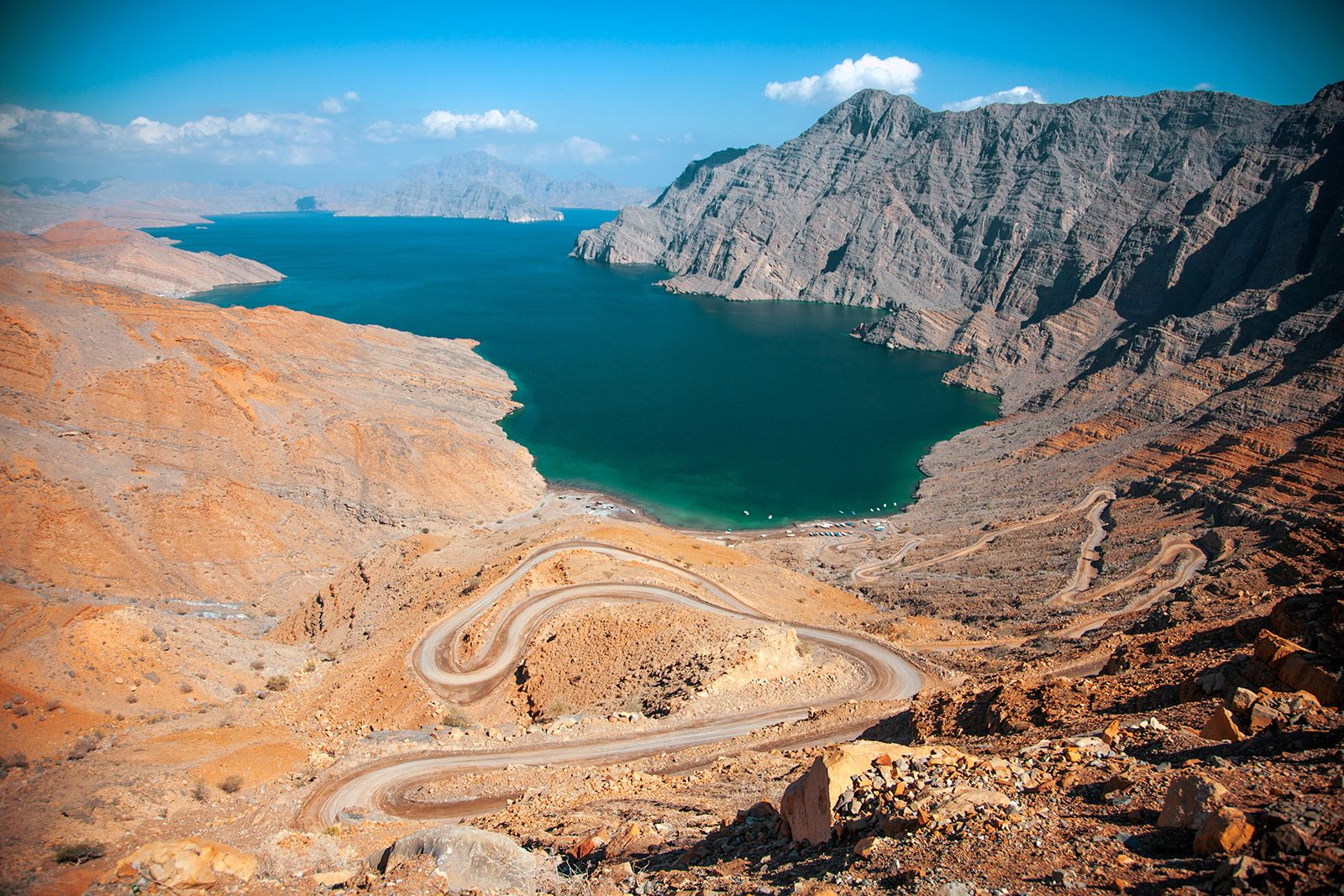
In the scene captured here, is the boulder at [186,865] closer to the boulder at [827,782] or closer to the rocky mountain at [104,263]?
the boulder at [827,782]

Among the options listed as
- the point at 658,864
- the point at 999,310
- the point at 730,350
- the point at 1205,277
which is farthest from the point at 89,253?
the point at 1205,277

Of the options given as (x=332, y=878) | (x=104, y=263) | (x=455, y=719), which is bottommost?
(x=455, y=719)

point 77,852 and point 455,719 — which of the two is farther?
point 455,719

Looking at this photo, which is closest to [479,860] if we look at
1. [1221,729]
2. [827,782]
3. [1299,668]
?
[827,782]

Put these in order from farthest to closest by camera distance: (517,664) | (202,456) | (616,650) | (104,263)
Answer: (104,263) → (202,456) → (517,664) → (616,650)

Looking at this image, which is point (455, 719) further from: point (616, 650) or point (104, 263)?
point (104, 263)

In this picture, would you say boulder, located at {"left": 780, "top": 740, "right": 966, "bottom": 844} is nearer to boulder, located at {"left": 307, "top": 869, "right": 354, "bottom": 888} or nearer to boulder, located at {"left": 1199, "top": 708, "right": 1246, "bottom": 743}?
boulder, located at {"left": 1199, "top": 708, "right": 1246, "bottom": 743}

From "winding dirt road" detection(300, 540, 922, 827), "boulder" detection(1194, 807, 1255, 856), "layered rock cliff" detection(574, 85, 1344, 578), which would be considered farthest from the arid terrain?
"layered rock cliff" detection(574, 85, 1344, 578)
